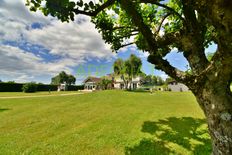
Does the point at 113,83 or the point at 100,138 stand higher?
the point at 113,83

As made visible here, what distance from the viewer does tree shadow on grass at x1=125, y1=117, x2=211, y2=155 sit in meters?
8.06

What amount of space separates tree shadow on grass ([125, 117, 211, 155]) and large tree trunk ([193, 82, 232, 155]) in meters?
3.77

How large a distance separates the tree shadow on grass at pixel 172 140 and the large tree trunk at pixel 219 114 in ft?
12.4

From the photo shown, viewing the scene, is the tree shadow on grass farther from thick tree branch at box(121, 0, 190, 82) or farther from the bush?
the bush

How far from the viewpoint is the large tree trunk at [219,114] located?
431 centimetres

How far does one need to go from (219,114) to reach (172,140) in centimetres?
559

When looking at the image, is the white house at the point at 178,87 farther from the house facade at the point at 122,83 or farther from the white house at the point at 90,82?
the white house at the point at 90,82

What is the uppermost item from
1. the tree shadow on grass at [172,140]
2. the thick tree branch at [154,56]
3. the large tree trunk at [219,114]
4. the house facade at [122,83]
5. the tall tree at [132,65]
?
the tall tree at [132,65]

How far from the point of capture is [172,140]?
371 inches

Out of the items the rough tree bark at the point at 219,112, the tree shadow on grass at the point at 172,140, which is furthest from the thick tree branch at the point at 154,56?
the tree shadow on grass at the point at 172,140

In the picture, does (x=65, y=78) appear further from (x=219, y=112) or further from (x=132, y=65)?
(x=219, y=112)

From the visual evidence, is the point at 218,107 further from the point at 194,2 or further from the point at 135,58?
the point at 135,58

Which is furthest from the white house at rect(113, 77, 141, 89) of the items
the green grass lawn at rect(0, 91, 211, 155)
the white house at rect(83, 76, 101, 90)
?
the green grass lawn at rect(0, 91, 211, 155)

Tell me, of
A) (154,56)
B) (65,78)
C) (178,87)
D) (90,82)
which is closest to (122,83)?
(90,82)
